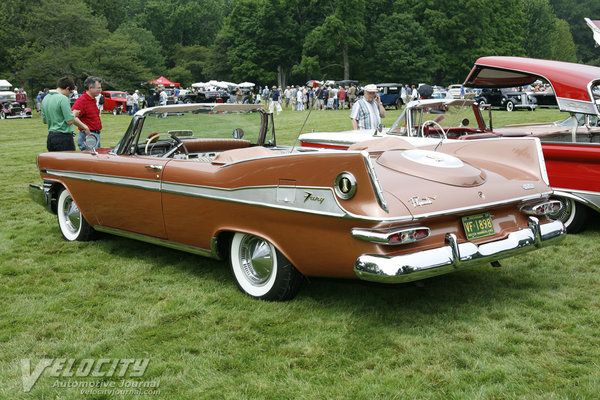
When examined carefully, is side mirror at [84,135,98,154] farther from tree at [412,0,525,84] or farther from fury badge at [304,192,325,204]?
tree at [412,0,525,84]

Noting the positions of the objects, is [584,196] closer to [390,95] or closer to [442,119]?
[442,119]

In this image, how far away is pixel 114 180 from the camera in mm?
5473

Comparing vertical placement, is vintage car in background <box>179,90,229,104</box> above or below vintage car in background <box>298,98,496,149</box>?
below

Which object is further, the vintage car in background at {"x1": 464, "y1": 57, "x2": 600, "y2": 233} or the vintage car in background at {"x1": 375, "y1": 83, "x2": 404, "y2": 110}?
the vintage car in background at {"x1": 375, "y1": 83, "x2": 404, "y2": 110}

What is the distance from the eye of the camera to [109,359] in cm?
351

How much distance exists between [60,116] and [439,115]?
4.97m

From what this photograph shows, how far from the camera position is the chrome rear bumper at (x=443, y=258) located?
3.54m

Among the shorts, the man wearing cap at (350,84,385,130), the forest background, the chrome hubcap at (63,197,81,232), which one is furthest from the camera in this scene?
the forest background

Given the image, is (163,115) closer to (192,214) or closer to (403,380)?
(192,214)

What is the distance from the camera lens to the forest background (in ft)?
185

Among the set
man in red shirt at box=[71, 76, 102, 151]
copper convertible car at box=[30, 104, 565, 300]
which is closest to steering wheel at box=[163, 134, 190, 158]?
copper convertible car at box=[30, 104, 565, 300]

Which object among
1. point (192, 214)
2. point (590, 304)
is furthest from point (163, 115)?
point (590, 304)

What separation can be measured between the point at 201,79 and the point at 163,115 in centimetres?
7936

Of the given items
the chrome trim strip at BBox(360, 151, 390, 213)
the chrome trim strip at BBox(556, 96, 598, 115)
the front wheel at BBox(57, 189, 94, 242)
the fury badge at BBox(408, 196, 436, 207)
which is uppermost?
the chrome trim strip at BBox(556, 96, 598, 115)
